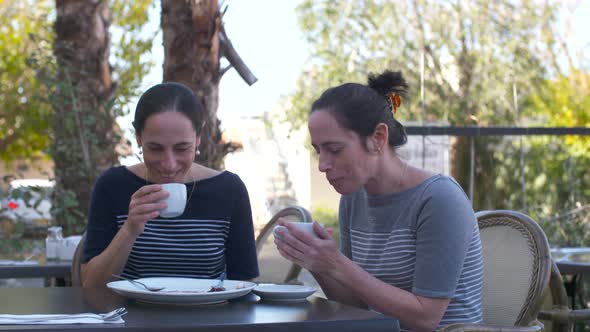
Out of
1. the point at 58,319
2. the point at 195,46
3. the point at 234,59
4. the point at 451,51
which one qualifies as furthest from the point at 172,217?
the point at 451,51

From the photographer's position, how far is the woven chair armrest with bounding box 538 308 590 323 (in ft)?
8.04

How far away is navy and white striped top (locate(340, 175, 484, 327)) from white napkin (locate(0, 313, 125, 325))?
79 centimetres

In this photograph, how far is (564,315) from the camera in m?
2.46

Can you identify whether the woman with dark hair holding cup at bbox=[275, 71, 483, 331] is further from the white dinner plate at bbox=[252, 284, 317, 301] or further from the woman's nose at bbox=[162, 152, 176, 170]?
the woman's nose at bbox=[162, 152, 176, 170]

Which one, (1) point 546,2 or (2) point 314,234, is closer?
(2) point 314,234

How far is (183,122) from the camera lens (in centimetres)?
255

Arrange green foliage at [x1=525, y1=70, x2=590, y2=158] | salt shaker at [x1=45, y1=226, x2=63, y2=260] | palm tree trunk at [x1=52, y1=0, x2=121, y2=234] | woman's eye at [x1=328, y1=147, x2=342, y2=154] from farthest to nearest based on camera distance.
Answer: green foliage at [x1=525, y1=70, x2=590, y2=158] < palm tree trunk at [x1=52, y1=0, x2=121, y2=234] < salt shaker at [x1=45, y1=226, x2=63, y2=260] < woman's eye at [x1=328, y1=147, x2=342, y2=154]

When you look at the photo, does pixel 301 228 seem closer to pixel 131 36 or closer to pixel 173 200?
pixel 173 200

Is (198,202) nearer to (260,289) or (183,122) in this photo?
(183,122)

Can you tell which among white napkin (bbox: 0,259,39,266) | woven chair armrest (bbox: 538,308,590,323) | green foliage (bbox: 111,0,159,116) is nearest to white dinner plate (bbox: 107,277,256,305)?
woven chair armrest (bbox: 538,308,590,323)

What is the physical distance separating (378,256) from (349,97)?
420 millimetres

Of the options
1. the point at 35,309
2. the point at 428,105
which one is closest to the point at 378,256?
the point at 35,309

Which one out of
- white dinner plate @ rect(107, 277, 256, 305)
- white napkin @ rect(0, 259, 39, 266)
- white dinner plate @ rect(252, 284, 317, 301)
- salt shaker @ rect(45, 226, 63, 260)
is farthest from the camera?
salt shaker @ rect(45, 226, 63, 260)

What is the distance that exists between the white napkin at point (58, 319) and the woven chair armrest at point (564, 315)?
130cm
